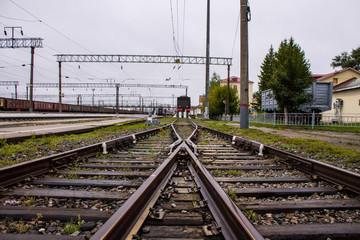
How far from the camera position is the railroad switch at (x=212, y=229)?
1.42m

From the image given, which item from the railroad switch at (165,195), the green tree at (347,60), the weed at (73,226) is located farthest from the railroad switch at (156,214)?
the green tree at (347,60)

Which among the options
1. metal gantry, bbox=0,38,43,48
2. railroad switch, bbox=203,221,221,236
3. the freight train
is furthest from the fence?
the freight train

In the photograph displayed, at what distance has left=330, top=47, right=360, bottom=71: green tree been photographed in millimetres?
52688

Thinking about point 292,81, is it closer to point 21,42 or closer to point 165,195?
point 165,195

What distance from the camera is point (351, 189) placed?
2264 mm

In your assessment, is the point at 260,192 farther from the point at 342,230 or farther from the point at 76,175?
the point at 76,175

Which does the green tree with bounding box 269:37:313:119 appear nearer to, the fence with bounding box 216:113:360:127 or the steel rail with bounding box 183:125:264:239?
the fence with bounding box 216:113:360:127

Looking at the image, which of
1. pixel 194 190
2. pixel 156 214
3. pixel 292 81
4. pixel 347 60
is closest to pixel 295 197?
pixel 194 190

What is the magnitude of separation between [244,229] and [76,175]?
2327 mm

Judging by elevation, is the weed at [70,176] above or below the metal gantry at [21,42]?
below

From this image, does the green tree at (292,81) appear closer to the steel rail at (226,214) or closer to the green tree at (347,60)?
the steel rail at (226,214)

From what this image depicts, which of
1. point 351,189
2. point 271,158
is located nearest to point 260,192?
point 351,189

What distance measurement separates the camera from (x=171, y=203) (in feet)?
6.32

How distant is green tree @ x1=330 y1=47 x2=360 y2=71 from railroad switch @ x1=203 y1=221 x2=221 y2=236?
227 feet
